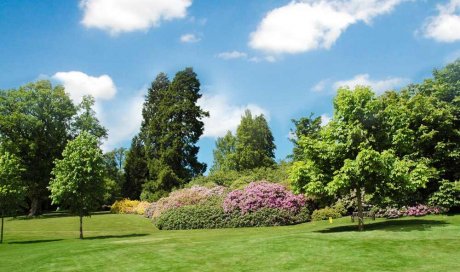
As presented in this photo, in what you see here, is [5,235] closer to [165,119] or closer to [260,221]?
[260,221]

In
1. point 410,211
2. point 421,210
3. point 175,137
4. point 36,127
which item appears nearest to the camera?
point 421,210

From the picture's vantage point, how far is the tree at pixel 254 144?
62969 millimetres

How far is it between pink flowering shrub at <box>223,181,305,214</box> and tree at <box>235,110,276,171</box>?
28.8 metres

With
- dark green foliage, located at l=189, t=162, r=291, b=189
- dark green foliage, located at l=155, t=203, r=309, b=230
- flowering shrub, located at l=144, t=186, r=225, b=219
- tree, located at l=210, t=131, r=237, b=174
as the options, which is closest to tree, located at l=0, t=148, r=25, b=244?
dark green foliage, located at l=155, t=203, r=309, b=230

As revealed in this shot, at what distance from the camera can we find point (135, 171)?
67875 mm

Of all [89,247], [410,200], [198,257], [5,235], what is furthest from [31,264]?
[410,200]

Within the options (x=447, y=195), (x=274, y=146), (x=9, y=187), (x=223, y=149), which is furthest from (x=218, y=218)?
(x=223, y=149)

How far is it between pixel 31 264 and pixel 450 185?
2472 centimetres

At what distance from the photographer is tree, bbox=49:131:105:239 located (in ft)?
90.5

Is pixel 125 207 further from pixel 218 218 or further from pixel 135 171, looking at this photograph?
pixel 218 218

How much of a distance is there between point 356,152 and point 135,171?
51245mm

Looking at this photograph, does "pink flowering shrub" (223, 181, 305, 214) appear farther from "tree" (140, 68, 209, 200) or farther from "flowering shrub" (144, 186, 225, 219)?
"tree" (140, 68, 209, 200)

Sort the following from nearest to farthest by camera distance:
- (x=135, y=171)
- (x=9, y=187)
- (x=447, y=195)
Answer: (x=9, y=187), (x=447, y=195), (x=135, y=171)

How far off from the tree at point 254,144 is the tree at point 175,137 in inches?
240
